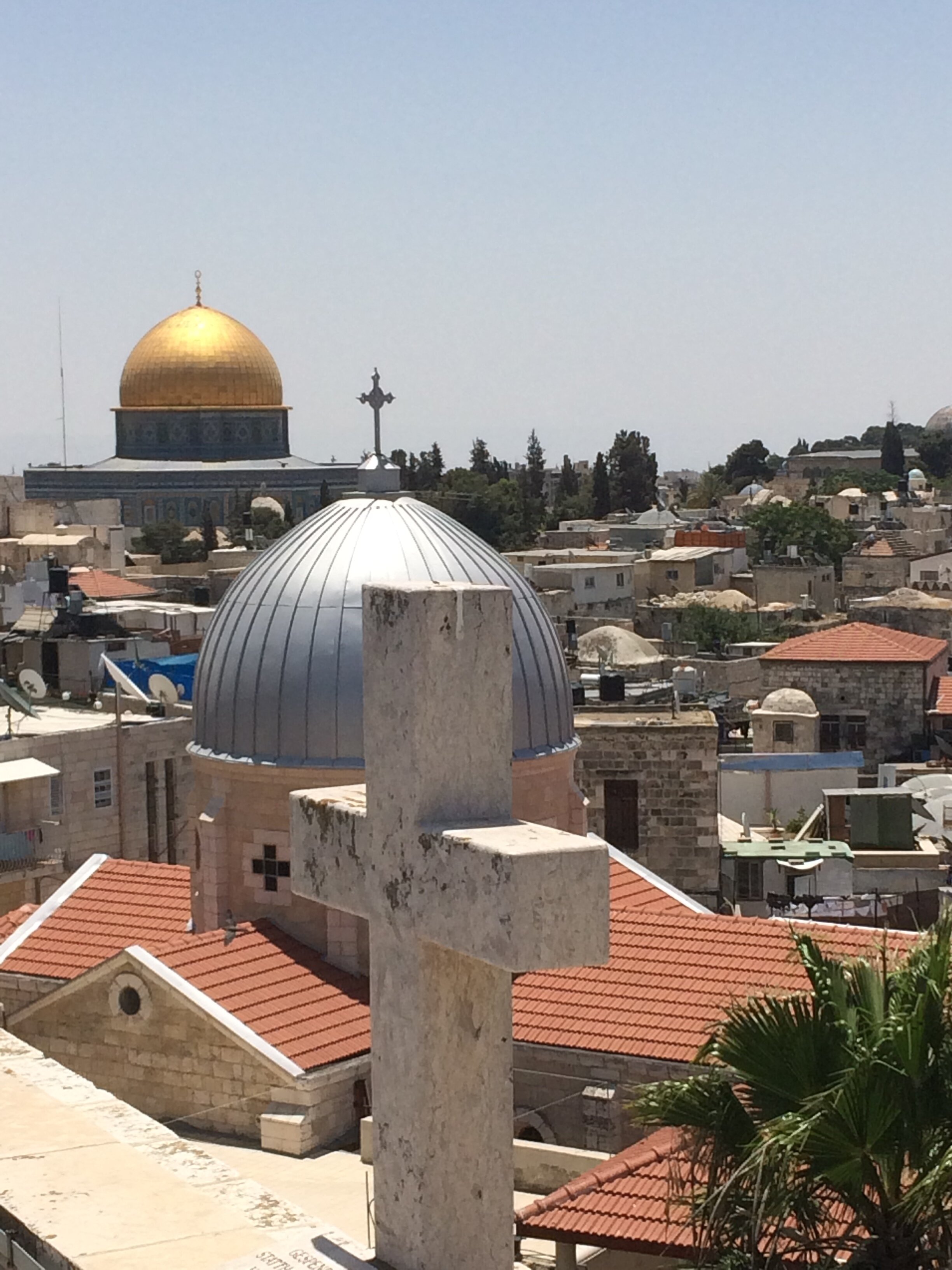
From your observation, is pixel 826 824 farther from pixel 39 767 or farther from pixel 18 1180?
pixel 18 1180

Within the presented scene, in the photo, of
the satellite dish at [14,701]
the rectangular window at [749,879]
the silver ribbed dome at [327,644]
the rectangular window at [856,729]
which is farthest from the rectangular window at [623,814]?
the rectangular window at [856,729]

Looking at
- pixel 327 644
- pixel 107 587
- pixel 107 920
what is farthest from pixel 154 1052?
pixel 107 587

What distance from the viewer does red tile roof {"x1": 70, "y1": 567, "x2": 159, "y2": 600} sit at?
47844 mm

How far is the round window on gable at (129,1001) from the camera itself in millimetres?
13258

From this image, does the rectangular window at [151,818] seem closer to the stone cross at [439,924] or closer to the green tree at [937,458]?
the stone cross at [439,924]

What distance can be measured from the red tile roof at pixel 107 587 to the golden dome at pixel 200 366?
118 feet

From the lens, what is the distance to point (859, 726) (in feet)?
124

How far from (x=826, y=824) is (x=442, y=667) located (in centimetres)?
2046

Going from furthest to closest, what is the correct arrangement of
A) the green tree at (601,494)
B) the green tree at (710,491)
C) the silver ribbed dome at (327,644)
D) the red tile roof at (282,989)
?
1. the green tree at (710,491)
2. the green tree at (601,494)
3. the silver ribbed dome at (327,644)
4. the red tile roof at (282,989)

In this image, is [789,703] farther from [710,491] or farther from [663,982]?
[710,491]

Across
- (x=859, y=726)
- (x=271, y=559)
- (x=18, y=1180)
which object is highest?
(x=271, y=559)

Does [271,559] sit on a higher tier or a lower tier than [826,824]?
higher

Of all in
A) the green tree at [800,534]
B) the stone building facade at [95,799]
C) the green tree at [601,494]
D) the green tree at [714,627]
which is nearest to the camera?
the stone building facade at [95,799]

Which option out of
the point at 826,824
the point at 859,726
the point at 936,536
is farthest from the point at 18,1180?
the point at 936,536
